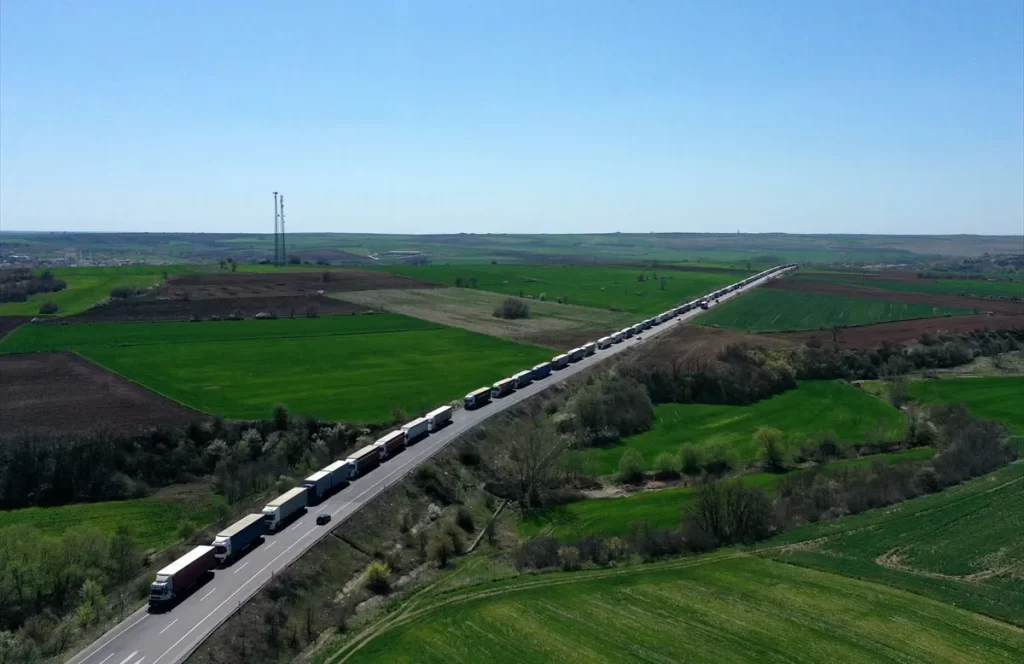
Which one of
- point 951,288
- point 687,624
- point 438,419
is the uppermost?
point 951,288

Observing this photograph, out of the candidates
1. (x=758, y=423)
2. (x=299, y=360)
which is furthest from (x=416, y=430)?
(x=299, y=360)

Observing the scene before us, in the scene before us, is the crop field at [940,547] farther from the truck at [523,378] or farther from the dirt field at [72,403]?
the dirt field at [72,403]

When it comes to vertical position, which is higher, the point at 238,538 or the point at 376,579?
the point at 238,538

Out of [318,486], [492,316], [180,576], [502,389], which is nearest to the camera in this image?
[180,576]

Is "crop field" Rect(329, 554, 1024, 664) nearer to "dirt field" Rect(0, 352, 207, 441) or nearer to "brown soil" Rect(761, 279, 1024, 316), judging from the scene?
"dirt field" Rect(0, 352, 207, 441)

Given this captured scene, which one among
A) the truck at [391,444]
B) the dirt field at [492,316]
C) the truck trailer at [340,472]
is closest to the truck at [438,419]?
the truck at [391,444]

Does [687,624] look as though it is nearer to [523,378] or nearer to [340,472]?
[340,472]

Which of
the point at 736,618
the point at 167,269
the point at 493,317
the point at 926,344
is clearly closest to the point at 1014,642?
the point at 736,618

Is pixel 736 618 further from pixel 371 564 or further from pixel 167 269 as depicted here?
pixel 167 269
